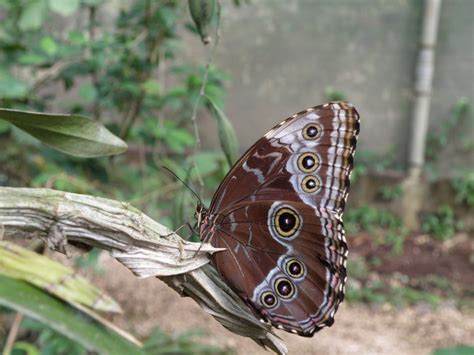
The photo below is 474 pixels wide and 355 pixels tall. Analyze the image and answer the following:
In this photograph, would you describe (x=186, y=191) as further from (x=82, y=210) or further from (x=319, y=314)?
(x=82, y=210)

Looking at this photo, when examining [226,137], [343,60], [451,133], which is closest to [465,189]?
[451,133]

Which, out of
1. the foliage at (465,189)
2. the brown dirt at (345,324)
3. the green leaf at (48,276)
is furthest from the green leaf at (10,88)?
the foliage at (465,189)

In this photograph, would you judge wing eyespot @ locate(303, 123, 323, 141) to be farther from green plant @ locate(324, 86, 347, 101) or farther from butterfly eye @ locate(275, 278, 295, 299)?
green plant @ locate(324, 86, 347, 101)

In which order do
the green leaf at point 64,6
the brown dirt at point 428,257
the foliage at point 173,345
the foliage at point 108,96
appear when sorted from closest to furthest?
the green leaf at point 64,6 < the foliage at point 108,96 < the foliage at point 173,345 < the brown dirt at point 428,257

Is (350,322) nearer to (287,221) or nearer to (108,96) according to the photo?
(108,96)

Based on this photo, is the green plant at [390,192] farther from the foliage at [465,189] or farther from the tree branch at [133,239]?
the tree branch at [133,239]
